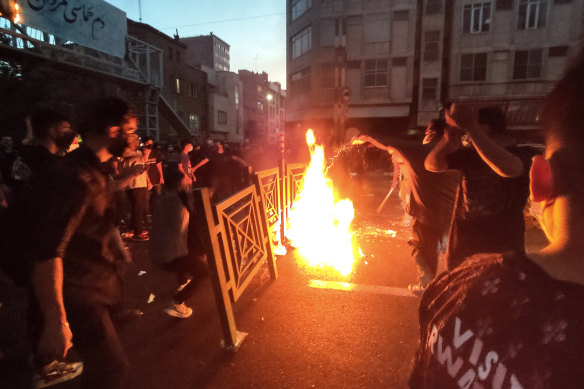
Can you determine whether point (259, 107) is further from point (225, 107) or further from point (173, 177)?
point (173, 177)

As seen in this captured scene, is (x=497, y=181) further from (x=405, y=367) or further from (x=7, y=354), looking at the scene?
(x=7, y=354)

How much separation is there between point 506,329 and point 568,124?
0.53 meters

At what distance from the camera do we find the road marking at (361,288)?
4.50 meters

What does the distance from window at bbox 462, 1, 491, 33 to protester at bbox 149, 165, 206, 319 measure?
3076 centimetres

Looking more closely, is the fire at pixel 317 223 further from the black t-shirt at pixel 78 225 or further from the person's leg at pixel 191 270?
the black t-shirt at pixel 78 225

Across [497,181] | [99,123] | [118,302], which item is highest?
[99,123]

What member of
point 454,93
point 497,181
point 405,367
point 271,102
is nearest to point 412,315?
point 405,367

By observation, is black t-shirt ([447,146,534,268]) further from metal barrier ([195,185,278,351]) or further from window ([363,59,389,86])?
window ([363,59,389,86])

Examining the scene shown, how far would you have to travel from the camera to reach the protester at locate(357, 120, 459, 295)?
3.91 metres

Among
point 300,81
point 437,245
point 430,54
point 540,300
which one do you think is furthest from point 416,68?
point 540,300

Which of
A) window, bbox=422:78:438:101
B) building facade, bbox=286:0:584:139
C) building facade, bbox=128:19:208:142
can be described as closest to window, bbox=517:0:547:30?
building facade, bbox=286:0:584:139

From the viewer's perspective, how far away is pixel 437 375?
0.95 metres

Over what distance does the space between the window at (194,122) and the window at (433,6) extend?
996 inches

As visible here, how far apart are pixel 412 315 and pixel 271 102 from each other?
250ft
